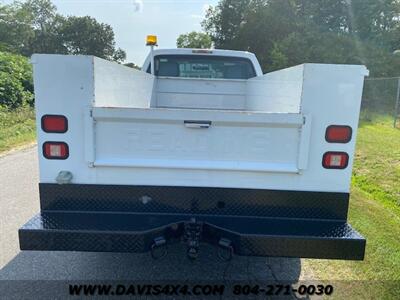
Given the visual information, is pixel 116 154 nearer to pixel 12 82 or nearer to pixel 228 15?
pixel 12 82

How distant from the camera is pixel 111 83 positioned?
336cm

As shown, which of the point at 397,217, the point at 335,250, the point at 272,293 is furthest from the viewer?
the point at 397,217

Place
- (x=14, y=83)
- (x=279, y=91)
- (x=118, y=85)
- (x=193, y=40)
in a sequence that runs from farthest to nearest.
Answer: (x=193, y=40) < (x=14, y=83) < (x=279, y=91) < (x=118, y=85)

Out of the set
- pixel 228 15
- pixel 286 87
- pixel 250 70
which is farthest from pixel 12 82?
pixel 228 15

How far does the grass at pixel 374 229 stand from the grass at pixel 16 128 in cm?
816

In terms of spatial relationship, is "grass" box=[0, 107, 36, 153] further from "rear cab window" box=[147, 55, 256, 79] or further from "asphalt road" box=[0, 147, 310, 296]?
"asphalt road" box=[0, 147, 310, 296]

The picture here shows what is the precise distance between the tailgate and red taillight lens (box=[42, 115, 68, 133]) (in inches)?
7.6

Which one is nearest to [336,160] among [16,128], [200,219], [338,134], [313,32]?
[338,134]

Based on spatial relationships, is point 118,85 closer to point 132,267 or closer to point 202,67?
point 132,267

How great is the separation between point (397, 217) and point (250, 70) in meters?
3.29

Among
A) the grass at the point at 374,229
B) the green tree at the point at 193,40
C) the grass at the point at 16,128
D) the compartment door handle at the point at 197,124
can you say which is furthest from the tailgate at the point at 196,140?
the green tree at the point at 193,40

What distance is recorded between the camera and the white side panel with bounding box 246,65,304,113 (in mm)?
3043

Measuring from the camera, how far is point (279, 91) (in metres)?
3.77

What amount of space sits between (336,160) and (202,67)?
4150mm
